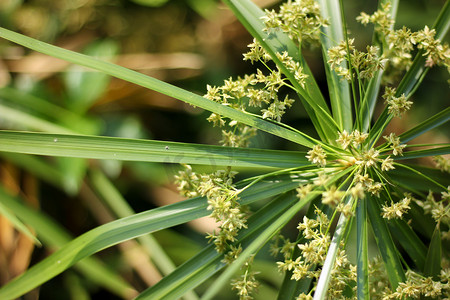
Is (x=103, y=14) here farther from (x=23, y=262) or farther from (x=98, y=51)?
(x=23, y=262)

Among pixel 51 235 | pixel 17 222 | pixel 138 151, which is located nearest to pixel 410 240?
pixel 138 151

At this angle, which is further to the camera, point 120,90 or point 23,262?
point 120,90

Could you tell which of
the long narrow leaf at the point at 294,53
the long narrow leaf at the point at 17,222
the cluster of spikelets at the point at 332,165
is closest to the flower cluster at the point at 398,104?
the cluster of spikelets at the point at 332,165

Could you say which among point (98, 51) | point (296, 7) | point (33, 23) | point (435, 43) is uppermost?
point (33, 23)

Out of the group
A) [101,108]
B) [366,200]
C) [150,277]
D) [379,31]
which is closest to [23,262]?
[150,277]

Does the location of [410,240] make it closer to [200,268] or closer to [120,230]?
[200,268]

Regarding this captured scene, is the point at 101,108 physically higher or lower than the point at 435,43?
higher

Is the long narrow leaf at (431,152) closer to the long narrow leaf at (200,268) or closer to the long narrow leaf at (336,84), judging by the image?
the long narrow leaf at (336,84)

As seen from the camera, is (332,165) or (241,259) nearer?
(241,259)
